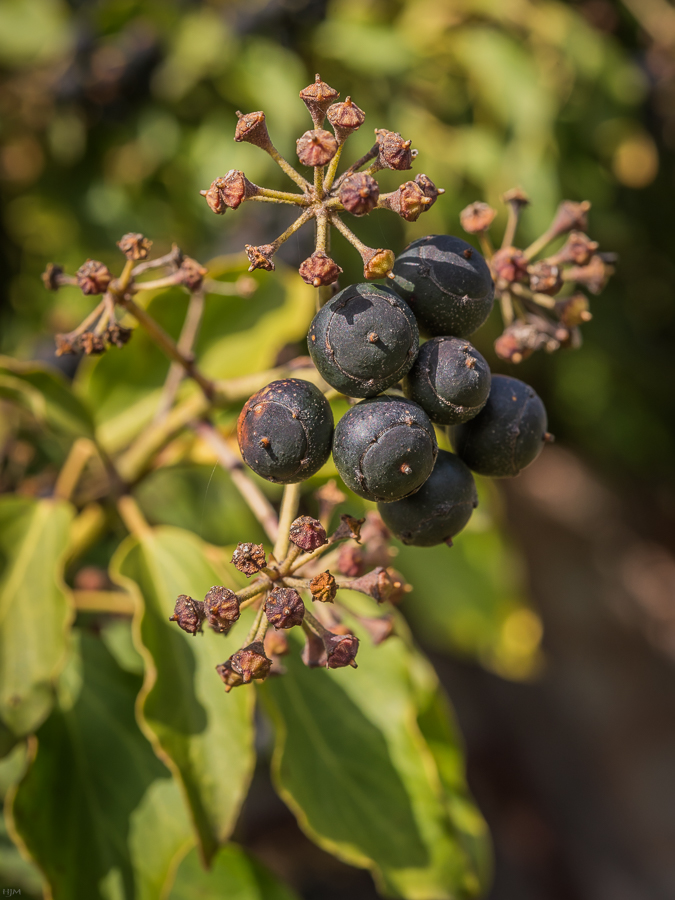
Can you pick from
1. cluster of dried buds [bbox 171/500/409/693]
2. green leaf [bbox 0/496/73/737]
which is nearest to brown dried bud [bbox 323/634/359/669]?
cluster of dried buds [bbox 171/500/409/693]

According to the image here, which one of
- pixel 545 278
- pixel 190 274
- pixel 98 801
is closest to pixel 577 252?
pixel 545 278

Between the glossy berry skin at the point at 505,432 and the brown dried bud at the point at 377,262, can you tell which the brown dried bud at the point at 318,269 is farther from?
the glossy berry skin at the point at 505,432

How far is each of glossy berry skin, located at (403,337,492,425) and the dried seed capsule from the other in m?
0.17

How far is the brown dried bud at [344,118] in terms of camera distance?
2.32 feet

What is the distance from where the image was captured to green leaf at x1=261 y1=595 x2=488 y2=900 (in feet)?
3.96

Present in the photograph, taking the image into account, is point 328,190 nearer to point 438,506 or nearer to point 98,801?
point 438,506

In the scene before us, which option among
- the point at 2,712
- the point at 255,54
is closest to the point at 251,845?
the point at 2,712

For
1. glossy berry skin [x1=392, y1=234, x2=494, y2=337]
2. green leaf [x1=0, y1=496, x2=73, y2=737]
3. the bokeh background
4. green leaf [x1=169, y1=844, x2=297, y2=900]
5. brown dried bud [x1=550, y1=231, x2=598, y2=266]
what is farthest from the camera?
the bokeh background

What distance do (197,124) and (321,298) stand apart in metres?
1.85

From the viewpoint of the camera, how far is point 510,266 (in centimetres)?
95

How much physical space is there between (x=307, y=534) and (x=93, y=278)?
1.47 feet

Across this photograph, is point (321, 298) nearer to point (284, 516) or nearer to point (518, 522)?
point (284, 516)

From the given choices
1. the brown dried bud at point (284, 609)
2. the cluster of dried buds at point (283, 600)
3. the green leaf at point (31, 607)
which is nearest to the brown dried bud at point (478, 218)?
the cluster of dried buds at point (283, 600)

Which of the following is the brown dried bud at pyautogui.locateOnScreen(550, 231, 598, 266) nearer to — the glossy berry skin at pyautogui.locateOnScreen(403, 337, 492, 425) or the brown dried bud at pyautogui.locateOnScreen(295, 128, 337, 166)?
the glossy berry skin at pyautogui.locateOnScreen(403, 337, 492, 425)
